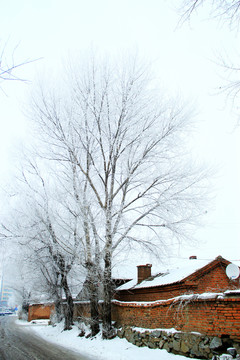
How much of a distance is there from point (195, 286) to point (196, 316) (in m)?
6.51

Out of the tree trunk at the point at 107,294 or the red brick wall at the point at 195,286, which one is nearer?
the tree trunk at the point at 107,294

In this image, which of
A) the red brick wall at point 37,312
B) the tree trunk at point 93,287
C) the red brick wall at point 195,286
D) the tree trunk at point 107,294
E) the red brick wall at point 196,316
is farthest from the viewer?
the red brick wall at point 37,312

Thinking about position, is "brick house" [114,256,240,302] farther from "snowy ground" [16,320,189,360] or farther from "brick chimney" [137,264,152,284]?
"snowy ground" [16,320,189,360]

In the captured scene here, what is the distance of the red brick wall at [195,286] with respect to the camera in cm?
1373

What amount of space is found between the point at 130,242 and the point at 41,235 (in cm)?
482

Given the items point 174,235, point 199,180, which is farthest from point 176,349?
point 199,180

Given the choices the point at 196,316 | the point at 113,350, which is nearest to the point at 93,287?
the point at 113,350

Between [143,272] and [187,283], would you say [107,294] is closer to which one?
[187,283]

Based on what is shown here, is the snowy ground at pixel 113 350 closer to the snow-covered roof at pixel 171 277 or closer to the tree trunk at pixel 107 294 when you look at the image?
the tree trunk at pixel 107 294

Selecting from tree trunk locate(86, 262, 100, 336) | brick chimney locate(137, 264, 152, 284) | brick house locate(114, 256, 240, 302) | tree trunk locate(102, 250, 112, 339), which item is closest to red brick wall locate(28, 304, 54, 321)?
brick chimney locate(137, 264, 152, 284)

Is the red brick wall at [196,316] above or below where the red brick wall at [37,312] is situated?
above

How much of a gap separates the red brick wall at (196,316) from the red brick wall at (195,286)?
3.52m

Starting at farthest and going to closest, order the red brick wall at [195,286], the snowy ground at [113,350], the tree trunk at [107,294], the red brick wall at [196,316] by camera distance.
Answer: the red brick wall at [195,286], the tree trunk at [107,294], the snowy ground at [113,350], the red brick wall at [196,316]

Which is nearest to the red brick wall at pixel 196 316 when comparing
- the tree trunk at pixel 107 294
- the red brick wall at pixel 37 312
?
the tree trunk at pixel 107 294
